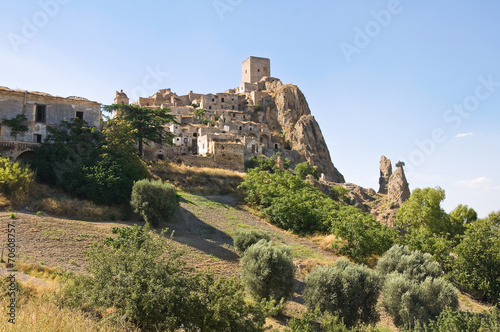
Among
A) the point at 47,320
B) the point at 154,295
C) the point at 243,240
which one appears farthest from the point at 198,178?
the point at 47,320

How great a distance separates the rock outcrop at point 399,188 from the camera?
2073 inches

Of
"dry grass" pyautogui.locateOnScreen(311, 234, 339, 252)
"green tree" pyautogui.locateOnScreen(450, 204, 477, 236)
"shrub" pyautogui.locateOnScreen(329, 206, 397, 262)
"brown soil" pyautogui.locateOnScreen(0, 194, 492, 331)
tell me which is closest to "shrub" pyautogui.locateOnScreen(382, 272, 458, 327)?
"brown soil" pyautogui.locateOnScreen(0, 194, 492, 331)

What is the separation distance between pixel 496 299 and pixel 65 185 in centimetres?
2250

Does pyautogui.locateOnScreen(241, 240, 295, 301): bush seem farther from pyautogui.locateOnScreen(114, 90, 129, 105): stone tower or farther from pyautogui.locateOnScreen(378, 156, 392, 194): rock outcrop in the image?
pyautogui.locateOnScreen(114, 90, 129, 105): stone tower

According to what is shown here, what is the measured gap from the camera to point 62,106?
29.1 metres

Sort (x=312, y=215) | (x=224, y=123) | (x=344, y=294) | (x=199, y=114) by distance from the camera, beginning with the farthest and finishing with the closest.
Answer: (x=199, y=114) → (x=224, y=123) → (x=312, y=215) → (x=344, y=294)

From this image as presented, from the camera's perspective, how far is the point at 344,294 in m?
14.4

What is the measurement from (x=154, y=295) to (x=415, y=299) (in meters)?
9.76

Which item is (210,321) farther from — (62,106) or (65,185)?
(62,106)

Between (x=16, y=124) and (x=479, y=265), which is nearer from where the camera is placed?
(x=479, y=265)

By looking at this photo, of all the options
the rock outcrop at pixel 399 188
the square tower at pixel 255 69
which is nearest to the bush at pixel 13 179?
the rock outcrop at pixel 399 188

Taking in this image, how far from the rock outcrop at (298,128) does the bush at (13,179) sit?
174 ft

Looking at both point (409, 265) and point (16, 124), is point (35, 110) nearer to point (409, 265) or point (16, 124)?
point (16, 124)

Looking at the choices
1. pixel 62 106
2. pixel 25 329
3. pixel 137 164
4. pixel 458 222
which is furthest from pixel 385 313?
pixel 62 106
